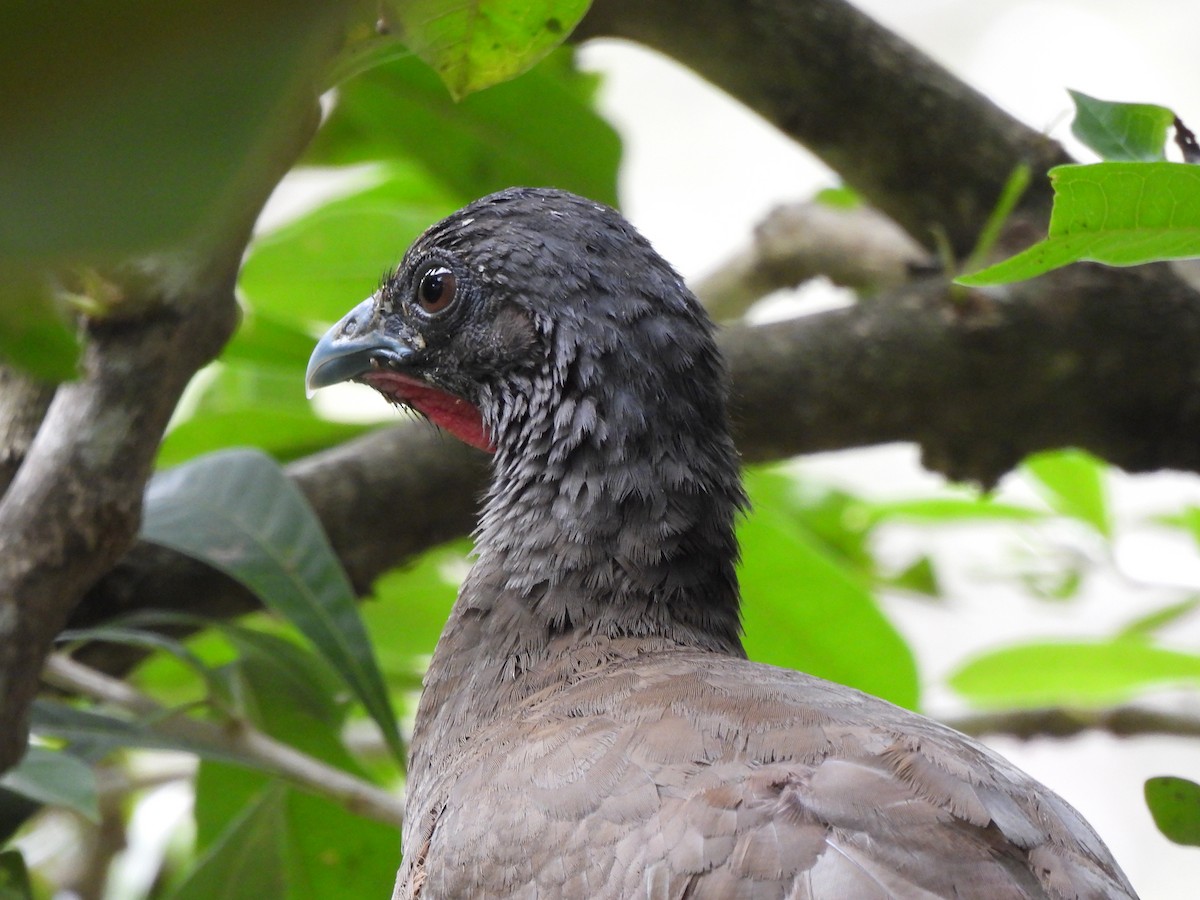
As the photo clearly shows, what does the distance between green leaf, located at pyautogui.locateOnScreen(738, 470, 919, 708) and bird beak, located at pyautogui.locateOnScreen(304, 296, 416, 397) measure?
0.72 meters

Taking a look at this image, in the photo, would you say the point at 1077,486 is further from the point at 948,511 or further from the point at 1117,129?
the point at 1117,129

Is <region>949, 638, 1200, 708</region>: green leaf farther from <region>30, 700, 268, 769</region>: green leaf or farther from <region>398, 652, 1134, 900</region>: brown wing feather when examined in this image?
<region>30, 700, 268, 769</region>: green leaf

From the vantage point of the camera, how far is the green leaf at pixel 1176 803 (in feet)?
5.01

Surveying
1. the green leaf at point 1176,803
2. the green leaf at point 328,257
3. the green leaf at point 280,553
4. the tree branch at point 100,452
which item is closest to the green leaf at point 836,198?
the green leaf at point 328,257

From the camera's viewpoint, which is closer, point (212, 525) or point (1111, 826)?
point (212, 525)

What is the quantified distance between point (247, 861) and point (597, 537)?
2.86 feet

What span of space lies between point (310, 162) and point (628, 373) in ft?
4.44

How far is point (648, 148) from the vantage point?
6676 millimetres

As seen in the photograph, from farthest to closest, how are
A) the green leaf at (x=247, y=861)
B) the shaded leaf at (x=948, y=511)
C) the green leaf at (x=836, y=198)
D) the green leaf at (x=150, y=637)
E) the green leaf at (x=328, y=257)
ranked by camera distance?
1. the green leaf at (x=836, y=198)
2. the shaded leaf at (x=948, y=511)
3. the green leaf at (x=328, y=257)
4. the green leaf at (x=247, y=861)
5. the green leaf at (x=150, y=637)

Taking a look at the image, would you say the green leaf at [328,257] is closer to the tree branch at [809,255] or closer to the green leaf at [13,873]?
the tree branch at [809,255]

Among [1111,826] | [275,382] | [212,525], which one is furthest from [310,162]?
[1111,826]

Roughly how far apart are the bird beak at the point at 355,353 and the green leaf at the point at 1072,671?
1665 mm

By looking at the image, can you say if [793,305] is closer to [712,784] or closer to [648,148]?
[648,148]

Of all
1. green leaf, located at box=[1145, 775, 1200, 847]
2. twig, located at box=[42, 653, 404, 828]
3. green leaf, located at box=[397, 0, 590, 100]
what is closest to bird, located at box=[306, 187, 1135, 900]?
green leaf, located at box=[1145, 775, 1200, 847]
